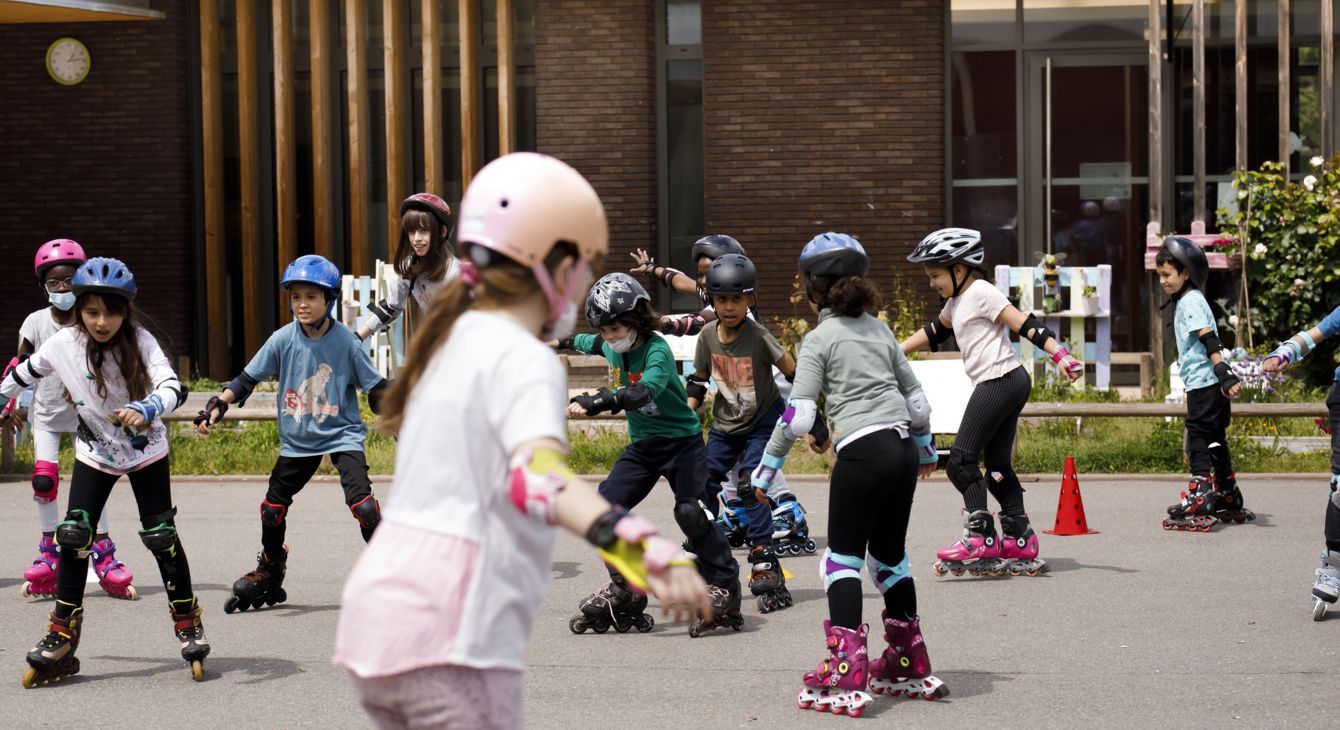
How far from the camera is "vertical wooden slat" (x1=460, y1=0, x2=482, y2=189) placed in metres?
14.7

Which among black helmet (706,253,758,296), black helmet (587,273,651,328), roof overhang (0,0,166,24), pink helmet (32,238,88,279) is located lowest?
black helmet (587,273,651,328)

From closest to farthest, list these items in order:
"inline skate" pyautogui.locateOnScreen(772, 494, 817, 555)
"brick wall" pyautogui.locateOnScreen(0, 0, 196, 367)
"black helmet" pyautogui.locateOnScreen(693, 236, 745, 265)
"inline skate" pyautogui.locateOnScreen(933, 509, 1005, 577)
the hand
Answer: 1. the hand
2. "inline skate" pyautogui.locateOnScreen(933, 509, 1005, 577)
3. "inline skate" pyautogui.locateOnScreen(772, 494, 817, 555)
4. "black helmet" pyautogui.locateOnScreen(693, 236, 745, 265)
5. "brick wall" pyautogui.locateOnScreen(0, 0, 196, 367)

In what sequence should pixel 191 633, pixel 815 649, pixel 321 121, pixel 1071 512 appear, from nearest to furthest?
pixel 191 633, pixel 815 649, pixel 1071 512, pixel 321 121

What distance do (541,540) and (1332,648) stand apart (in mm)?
4595

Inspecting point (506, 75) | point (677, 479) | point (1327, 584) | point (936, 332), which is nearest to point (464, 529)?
point (677, 479)

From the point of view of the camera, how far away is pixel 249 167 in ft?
49.6

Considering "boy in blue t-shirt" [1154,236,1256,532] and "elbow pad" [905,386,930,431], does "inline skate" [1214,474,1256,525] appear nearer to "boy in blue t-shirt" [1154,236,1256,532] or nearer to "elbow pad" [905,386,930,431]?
"boy in blue t-shirt" [1154,236,1256,532]

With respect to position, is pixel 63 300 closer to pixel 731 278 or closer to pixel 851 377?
pixel 731 278

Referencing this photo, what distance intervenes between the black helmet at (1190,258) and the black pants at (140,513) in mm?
6182

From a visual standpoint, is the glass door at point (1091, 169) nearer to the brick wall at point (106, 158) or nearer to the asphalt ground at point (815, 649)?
the asphalt ground at point (815, 649)

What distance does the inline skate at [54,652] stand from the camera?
211 inches

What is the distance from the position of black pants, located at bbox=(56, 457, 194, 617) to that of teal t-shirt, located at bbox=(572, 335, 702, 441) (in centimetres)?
211

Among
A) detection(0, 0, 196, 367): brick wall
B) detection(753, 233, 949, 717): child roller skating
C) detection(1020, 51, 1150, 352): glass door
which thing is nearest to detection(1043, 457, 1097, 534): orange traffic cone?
detection(753, 233, 949, 717): child roller skating

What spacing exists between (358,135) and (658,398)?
32.0 feet
